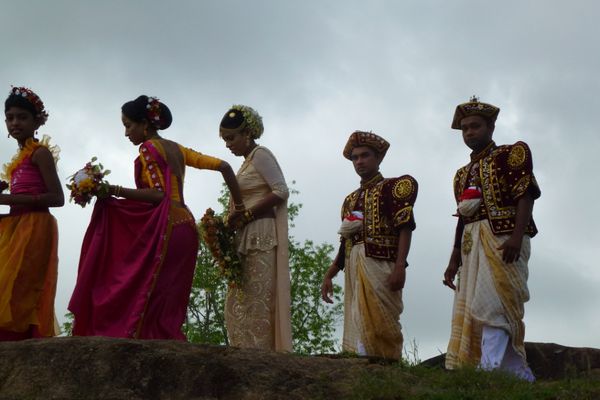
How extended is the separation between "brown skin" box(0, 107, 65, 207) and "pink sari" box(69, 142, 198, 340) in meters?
0.52

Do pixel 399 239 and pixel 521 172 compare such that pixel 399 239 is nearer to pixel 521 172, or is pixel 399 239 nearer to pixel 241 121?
pixel 521 172

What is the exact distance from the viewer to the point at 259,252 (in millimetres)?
8898

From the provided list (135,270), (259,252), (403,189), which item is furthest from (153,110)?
(403,189)

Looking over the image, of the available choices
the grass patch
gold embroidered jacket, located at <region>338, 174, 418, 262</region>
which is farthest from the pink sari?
the grass patch

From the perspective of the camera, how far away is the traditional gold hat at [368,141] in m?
9.51

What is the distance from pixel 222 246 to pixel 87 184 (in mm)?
1565

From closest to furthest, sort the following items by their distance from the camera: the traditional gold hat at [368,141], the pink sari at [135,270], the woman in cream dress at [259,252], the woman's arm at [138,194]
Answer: the pink sari at [135,270], the woman's arm at [138,194], the woman in cream dress at [259,252], the traditional gold hat at [368,141]

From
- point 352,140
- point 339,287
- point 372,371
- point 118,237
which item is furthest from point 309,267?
point 372,371

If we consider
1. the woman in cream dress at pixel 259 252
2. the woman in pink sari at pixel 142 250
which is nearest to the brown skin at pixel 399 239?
the woman in cream dress at pixel 259 252

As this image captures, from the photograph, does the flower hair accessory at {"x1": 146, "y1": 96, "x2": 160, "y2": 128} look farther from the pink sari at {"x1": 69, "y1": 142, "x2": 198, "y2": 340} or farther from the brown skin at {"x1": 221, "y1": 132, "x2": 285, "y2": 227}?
the brown skin at {"x1": 221, "y1": 132, "x2": 285, "y2": 227}

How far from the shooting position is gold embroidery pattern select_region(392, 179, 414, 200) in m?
9.12

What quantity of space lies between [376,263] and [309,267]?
15.8 metres

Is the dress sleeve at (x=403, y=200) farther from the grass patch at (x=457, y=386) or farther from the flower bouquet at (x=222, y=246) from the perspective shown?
the grass patch at (x=457, y=386)

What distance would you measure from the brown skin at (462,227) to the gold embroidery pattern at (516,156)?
0.30 metres
